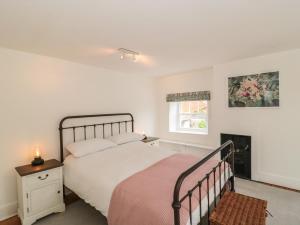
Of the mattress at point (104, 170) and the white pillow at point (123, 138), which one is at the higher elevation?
the white pillow at point (123, 138)

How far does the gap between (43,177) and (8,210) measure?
2.32 feet

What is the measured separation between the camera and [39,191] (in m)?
2.21

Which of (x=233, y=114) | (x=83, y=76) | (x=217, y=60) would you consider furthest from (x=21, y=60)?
(x=233, y=114)

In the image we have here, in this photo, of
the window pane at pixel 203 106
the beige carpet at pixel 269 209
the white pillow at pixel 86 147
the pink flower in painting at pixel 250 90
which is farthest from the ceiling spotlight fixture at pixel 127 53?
the beige carpet at pixel 269 209

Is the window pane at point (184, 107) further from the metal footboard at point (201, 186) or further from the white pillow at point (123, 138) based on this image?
the metal footboard at point (201, 186)

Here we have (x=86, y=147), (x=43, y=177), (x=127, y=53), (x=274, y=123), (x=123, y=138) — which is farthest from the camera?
(x=123, y=138)

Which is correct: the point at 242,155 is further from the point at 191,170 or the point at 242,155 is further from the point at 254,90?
the point at 191,170

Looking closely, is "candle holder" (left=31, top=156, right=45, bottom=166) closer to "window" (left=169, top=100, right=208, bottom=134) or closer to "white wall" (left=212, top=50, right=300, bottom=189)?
"window" (left=169, top=100, right=208, bottom=134)

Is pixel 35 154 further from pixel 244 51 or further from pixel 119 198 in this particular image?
pixel 244 51

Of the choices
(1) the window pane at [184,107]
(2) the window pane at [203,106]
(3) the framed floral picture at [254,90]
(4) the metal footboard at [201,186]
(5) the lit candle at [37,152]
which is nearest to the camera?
(4) the metal footboard at [201,186]

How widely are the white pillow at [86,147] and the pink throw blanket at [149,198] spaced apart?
1.08m

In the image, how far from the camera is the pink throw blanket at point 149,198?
135cm

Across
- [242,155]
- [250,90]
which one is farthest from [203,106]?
[242,155]

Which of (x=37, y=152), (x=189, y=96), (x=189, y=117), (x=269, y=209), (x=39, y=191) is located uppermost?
(x=189, y=96)
